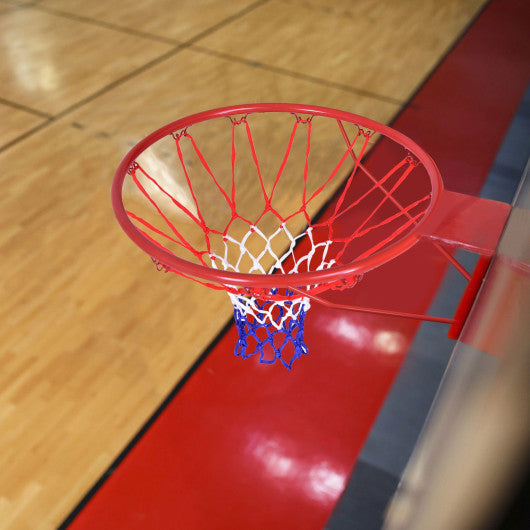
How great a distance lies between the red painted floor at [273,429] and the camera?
1.96 meters

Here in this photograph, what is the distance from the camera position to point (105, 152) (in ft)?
11.5

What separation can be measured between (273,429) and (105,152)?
207 centimetres

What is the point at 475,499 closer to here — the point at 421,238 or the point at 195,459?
the point at 421,238

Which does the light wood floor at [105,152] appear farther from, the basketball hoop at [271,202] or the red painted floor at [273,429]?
the basketball hoop at [271,202]

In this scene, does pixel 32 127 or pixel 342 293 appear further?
pixel 32 127

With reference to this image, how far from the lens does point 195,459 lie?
2.09 m

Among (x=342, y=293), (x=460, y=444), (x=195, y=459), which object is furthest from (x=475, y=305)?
(x=342, y=293)

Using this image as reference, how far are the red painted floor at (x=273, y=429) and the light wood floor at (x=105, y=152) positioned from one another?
123 mm

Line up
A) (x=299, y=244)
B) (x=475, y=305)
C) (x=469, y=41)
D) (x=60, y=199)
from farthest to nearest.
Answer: (x=469, y=41)
(x=60, y=199)
(x=299, y=244)
(x=475, y=305)

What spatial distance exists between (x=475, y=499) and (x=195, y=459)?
1.67 meters

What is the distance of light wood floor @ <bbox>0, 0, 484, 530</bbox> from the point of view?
7.14 feet

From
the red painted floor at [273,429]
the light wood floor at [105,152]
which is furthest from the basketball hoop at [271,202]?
the light wood floor at [105,152]

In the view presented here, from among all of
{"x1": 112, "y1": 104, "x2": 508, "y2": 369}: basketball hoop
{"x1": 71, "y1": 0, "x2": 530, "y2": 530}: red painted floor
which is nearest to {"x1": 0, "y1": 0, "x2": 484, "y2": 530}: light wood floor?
{"x1": 71, "y1": 0, "x2": 530, "y2": 530}: red painted floor

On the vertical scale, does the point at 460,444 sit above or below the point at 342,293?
below
